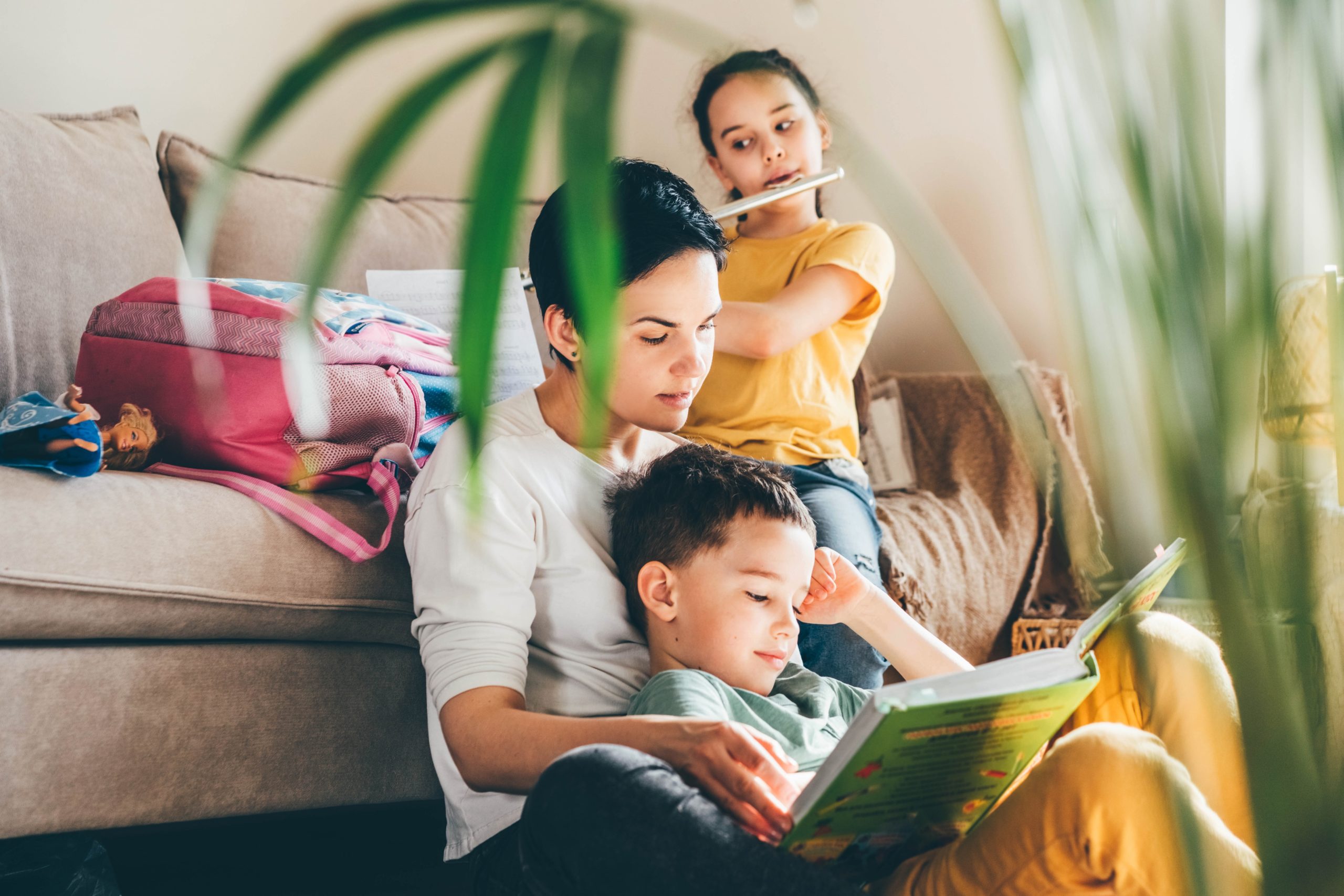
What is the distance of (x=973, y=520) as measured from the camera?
5.76 ft

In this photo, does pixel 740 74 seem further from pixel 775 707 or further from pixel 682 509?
pixel 775 707

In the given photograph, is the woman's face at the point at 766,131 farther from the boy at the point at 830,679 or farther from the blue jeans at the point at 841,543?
the boy at the point at 830,679

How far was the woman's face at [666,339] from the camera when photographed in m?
0.95

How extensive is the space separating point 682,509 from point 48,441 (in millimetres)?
607

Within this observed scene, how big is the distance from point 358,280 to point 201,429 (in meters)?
0.60

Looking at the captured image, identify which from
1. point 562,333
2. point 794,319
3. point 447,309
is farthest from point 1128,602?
point 447,309

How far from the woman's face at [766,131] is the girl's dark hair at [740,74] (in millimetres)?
11

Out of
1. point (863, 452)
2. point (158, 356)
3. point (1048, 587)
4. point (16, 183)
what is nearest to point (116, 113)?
point (16, 183)

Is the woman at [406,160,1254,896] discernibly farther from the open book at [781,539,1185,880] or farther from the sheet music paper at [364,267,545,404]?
the sheet music paper at [364,267,545,404]

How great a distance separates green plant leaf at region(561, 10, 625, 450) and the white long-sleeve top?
2.08 ft

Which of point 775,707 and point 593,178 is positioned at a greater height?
point 593,178

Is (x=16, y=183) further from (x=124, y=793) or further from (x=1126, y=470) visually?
(x=1126, y=470)

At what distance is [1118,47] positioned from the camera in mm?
270

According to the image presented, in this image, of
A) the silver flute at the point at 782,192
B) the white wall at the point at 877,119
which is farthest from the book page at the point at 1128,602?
the white wall at the point at 877,119
